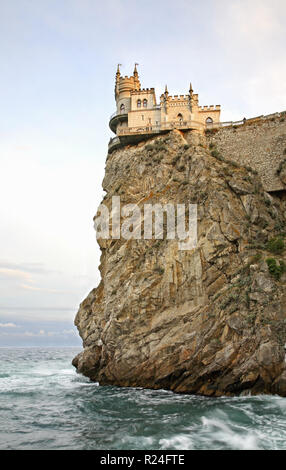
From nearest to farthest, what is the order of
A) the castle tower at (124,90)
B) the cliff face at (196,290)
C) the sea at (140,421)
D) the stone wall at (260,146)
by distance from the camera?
the sea at (140,421) → the cliff face at (196,290) → the stone wall at (260,146) → the castle tower at (124,90)

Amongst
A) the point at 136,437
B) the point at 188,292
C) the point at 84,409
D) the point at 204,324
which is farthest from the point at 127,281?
the point at 136,437

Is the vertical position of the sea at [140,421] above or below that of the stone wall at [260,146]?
below

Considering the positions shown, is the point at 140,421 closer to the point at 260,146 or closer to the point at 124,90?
the point at 260,146

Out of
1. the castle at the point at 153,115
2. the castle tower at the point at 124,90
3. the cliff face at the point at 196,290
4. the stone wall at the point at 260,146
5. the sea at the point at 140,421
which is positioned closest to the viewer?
the sea at the point at 140,421

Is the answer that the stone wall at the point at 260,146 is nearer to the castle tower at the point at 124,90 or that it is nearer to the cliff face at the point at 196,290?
the cliff face at the point at 196,290

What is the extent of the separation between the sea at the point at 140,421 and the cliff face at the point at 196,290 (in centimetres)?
170

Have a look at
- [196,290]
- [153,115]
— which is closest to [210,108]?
[153,115]

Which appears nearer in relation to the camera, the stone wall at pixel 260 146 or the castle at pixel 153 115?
the stone wall at pixel 260 146

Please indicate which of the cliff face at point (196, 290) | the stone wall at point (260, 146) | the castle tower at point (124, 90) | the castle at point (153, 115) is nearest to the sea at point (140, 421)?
the cliff face at point (196, 290)

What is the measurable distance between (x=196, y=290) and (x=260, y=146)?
13587mm

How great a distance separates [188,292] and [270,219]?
8426mm

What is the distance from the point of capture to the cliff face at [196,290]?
22.8 metres

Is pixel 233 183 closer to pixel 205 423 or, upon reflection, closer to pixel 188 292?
pixel 188 292
